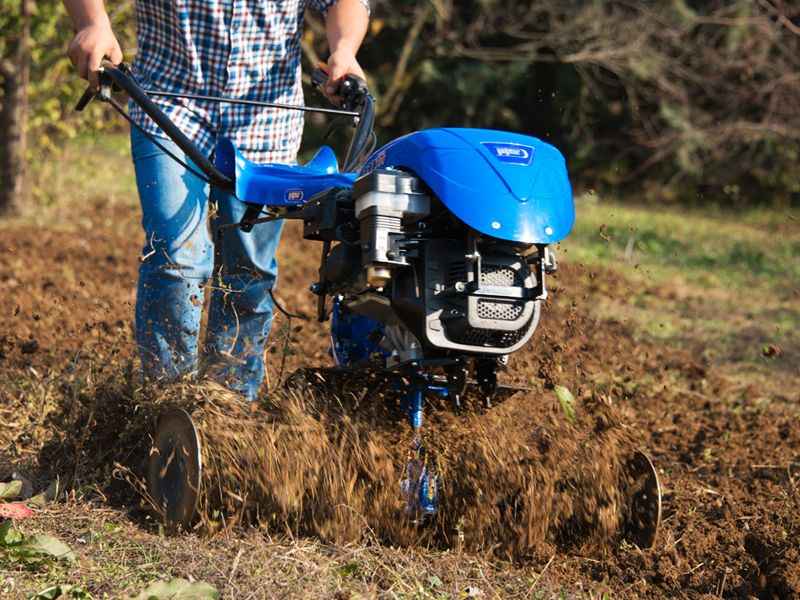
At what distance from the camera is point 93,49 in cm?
329

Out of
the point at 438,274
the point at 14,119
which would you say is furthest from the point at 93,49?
the point at 14,119

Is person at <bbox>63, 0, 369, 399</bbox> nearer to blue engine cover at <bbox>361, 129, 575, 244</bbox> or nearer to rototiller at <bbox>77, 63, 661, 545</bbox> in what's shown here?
rototiller at <bbox>77, 63, 661, 545</bbox>

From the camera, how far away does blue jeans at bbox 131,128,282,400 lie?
3.57 meters

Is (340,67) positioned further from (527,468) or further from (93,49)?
(527,468)

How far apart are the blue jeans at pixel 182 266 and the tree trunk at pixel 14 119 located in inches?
206

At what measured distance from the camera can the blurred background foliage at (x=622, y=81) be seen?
40.1 feet

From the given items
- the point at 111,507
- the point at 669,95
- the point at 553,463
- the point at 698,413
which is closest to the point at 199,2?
the point at 111,507

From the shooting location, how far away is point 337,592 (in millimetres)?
2709

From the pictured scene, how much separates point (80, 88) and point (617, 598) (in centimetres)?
694

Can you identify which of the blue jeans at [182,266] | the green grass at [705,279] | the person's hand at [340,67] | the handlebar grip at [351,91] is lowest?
the green grass at [705,279]

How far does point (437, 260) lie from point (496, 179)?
8.8 inches

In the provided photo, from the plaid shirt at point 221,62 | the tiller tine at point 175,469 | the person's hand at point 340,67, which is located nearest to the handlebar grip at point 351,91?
the person's hand at point 340,67

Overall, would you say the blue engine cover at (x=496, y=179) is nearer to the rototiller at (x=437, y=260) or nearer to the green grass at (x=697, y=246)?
the rototiller at (x=437, y=260)

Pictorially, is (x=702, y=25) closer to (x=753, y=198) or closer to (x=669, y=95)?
(x=669, y=95)
